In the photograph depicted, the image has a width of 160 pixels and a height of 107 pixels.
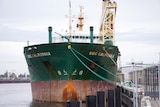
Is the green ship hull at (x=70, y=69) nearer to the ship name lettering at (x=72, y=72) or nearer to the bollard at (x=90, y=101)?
the ship name lettering at (x=72, y=72)

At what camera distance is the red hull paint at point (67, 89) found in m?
23.2

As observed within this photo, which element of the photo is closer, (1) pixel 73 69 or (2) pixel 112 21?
(1) pixel 73 69

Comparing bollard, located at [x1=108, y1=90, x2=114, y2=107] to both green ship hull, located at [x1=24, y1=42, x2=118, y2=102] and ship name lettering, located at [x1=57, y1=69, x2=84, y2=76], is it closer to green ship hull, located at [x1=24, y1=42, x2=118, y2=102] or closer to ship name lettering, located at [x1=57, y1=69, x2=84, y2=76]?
green ship hull, located at [x1=24, y1=42, x2=118, y2=102]

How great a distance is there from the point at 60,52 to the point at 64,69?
1.32m

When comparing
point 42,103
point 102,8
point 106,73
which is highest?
point 102,8

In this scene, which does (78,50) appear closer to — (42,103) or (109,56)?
(109,56)

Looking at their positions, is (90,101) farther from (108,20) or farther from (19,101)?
(19,101)

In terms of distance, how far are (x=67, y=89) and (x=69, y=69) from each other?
148cm

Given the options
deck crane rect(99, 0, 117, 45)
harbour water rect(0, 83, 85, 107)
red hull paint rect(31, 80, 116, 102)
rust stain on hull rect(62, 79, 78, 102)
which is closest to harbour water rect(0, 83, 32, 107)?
harbour water rect(0, 83, 85, 107)

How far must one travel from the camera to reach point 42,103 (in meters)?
24.9

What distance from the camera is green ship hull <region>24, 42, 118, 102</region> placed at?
2331 cm

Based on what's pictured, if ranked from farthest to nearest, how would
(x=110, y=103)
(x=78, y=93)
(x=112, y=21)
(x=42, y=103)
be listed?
(x=112, y=21) < (x=42, y=103) < (x=78, y=93) < (x=110, y=103)

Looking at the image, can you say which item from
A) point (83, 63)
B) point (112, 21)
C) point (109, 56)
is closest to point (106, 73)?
point (109, 56)

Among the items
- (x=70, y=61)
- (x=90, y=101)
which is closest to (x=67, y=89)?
(x=70, y=61)
